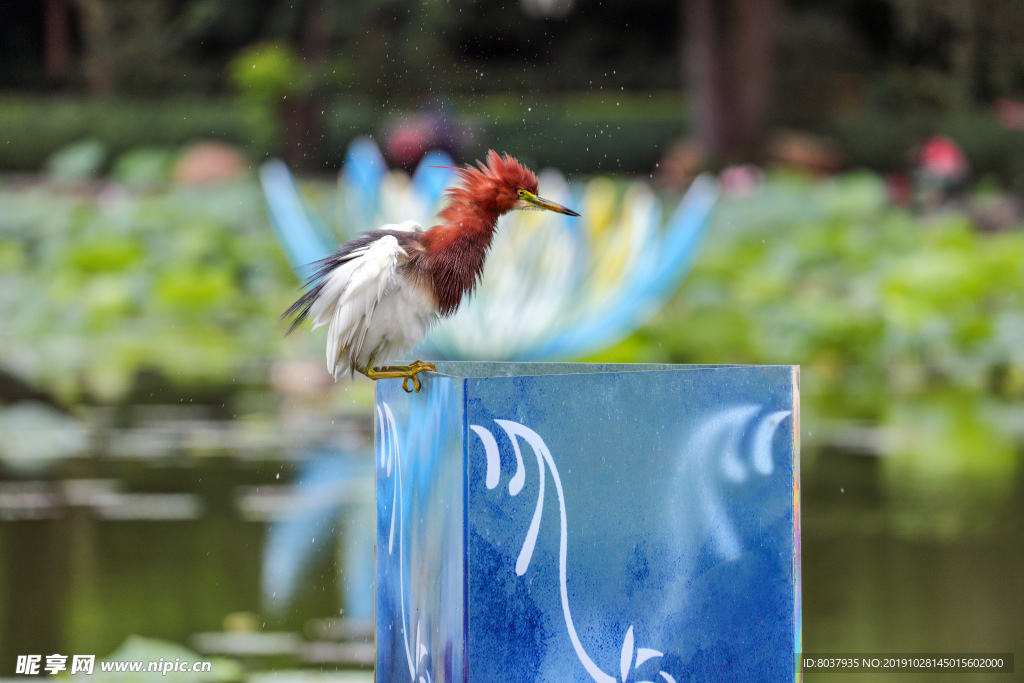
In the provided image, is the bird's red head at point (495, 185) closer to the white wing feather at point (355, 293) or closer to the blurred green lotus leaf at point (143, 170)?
the white wing feather at point (355, 293)

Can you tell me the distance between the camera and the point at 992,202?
424 inches

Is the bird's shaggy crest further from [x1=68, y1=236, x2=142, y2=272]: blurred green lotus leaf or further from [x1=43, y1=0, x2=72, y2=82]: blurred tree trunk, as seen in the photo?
[x1=43, y1=0, x2=72, y2=82]: blurred tree trunk

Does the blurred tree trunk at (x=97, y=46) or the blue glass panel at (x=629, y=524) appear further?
the blurred tree trunk at (x=97, y=46)

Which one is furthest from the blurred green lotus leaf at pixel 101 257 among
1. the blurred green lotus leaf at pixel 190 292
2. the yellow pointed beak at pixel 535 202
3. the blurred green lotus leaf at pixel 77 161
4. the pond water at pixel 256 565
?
the yellow pointed beak at pixel 535 202

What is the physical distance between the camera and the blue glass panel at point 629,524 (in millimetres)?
1708

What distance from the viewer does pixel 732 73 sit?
11656 mm

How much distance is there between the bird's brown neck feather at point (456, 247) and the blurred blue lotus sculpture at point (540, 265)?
7.59 feet

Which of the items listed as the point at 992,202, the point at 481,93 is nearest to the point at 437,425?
the point at 992,202

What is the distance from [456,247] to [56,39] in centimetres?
1273

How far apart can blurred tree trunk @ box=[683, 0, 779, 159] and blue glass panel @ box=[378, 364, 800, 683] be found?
1005 centimetres

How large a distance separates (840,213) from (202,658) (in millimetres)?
7355

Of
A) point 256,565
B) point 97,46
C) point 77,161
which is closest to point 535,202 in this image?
point 256,565

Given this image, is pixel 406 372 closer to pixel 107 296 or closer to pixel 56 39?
pixel 107 296

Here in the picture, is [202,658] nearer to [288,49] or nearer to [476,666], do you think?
[476,666]
